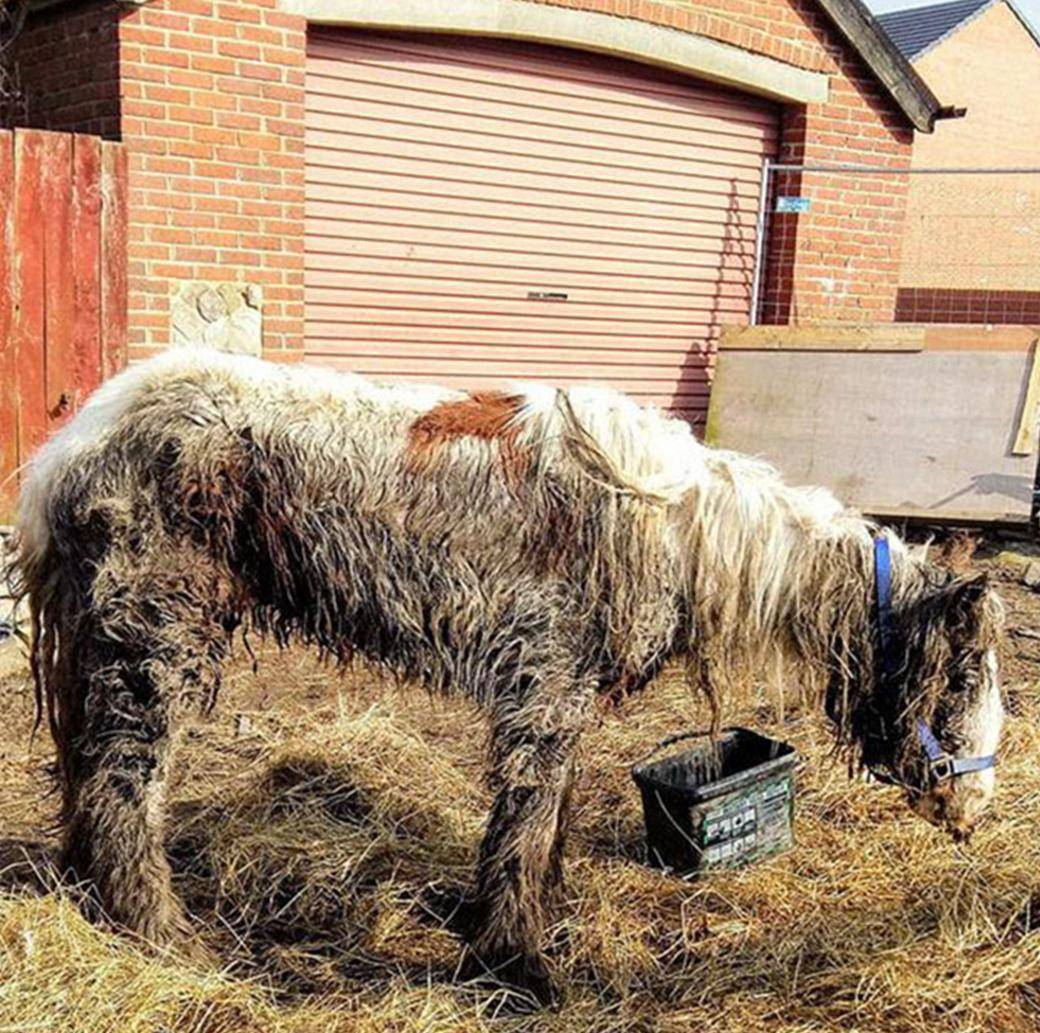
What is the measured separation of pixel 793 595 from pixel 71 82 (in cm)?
590

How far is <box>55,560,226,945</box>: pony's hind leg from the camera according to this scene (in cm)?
340

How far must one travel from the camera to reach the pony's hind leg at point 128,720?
3.40m

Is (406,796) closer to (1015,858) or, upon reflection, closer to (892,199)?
(1015,858)

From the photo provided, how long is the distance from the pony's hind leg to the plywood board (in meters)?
6.62

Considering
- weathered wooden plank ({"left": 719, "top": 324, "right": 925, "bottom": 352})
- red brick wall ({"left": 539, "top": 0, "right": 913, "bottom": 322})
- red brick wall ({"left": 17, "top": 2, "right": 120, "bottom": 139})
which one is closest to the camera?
red brick wall ({"left": 17, "top": 2, "right": 120, "bottom": 139})

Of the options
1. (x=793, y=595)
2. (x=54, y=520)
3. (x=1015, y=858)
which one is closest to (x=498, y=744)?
(x=793, y=595)

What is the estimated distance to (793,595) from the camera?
3.52 metres

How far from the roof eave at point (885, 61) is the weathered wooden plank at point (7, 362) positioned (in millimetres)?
6604

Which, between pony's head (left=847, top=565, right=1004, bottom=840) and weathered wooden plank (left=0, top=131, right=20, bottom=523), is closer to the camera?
pony's head (left=847, top=565, right=1004, bottom=840)

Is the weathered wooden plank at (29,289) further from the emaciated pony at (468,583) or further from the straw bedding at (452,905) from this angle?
the emaciated pony at (468,583)

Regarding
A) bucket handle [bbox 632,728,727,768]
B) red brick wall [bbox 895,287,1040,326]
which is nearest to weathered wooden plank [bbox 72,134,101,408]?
bucket handle [bbox 632,728,727,768]

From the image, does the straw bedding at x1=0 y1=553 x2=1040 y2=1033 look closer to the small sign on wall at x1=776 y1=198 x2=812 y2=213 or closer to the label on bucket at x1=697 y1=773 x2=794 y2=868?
the label on bucket at x1=697 y1=773 x2=794 y2=868

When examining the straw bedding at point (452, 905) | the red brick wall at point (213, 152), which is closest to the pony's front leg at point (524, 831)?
the straw bedding at point (452, 905)

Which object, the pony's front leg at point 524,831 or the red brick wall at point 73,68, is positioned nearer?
the pony's front leg at point 524,831
